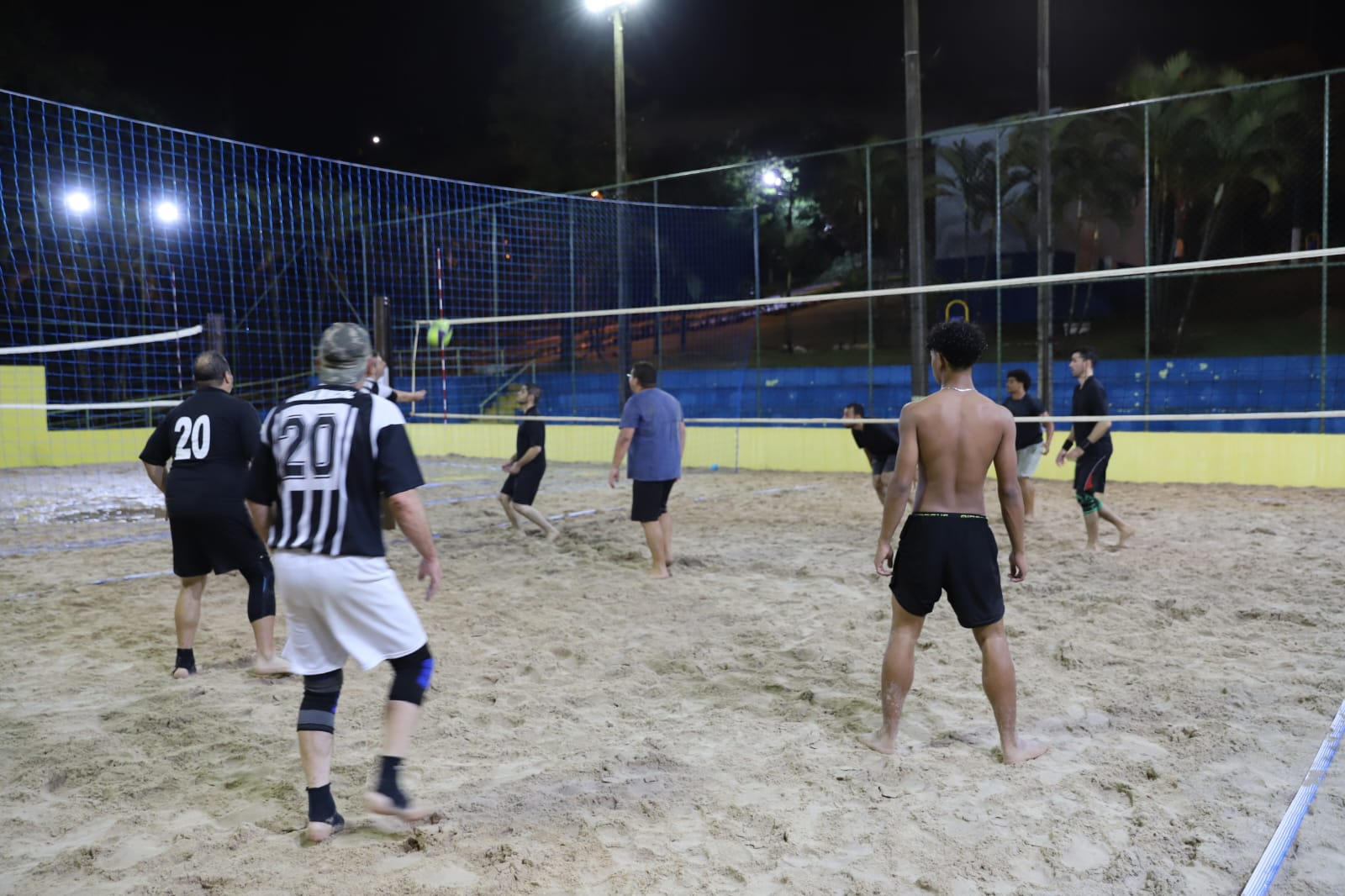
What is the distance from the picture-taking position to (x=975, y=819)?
291 cm

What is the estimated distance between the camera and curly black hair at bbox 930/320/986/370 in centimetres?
338

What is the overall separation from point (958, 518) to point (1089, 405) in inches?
168

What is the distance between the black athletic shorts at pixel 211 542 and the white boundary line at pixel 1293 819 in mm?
3982

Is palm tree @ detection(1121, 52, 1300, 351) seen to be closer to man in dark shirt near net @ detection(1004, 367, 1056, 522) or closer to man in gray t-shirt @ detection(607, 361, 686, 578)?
man in dark shirt near net @ detection(1004, 367, 1056, 522)

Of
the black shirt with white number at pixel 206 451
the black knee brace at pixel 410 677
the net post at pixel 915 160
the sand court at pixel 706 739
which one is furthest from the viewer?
the net post at pixel 915 160

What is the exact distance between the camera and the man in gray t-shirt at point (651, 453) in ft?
21.8

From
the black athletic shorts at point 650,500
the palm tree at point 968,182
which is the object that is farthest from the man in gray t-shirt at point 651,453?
the palm tree at point 968,182

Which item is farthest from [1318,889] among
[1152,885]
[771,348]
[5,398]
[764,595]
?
[5,398]

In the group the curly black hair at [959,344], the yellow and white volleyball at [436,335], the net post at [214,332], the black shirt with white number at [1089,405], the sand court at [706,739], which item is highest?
the yellow and white volleyball at [436,335]

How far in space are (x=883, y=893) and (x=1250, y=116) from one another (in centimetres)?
1369

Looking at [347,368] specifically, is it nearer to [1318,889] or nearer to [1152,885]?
[1152,885]

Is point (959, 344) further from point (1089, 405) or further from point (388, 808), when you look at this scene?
point (1089, 405)

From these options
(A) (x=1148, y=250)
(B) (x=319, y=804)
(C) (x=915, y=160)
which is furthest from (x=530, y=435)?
(A) (x=1148, y=250)

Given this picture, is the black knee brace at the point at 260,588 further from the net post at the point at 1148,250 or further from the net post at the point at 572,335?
the net post at the point at 572,335
